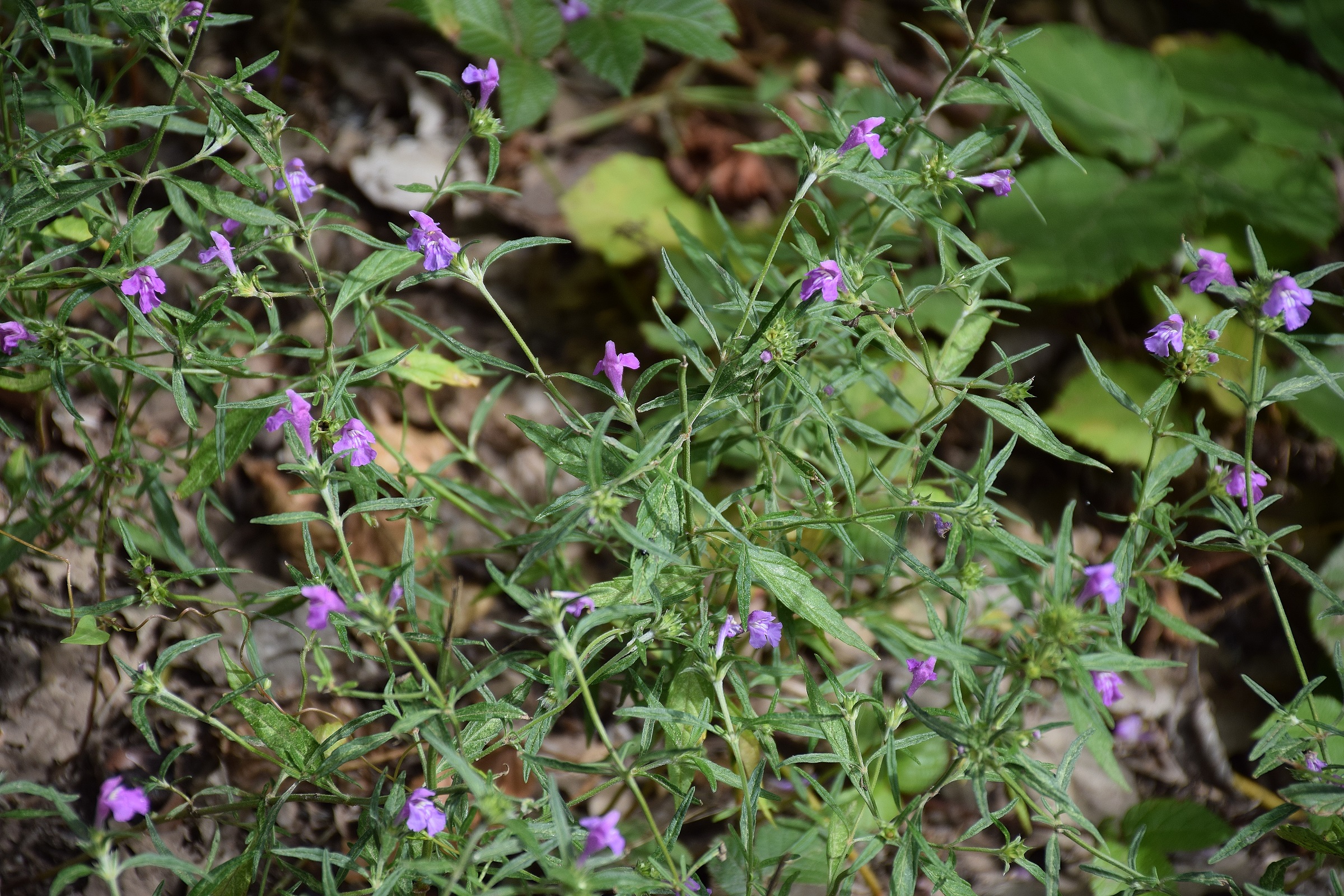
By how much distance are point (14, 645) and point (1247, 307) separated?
3.23 meters

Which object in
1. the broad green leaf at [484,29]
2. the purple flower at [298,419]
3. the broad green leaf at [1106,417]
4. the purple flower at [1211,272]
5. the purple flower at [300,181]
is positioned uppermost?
the purple flower at [1211,272]

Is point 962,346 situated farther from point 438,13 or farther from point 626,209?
point 438,13

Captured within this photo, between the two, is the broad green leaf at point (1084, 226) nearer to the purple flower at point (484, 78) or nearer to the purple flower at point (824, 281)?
the purple flower at point (824, 281)

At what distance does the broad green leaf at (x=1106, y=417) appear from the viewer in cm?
337

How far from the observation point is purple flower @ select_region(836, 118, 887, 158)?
6.02 feet

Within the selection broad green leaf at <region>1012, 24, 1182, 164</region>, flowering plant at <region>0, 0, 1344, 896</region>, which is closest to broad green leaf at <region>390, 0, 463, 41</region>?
flowering plant at <region>0, 0, 1344, 896</region>

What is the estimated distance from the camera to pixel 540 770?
1.72 metres

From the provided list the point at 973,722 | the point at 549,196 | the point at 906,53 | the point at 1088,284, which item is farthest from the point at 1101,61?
the point at 973,722

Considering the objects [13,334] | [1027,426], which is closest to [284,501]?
[13,334]

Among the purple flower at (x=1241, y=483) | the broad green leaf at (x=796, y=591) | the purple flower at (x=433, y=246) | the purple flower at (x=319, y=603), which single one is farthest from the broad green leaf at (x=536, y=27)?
the purple flower at (x=1241, y=483)

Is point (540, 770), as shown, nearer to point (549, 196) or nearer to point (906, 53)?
point (549, 196)

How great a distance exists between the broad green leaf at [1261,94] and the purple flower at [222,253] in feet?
13.7

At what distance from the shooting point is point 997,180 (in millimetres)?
2105

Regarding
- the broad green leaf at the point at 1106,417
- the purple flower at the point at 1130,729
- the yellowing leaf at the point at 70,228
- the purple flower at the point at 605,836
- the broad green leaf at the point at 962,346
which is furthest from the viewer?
the broad green leaf at the point at 1106,417
